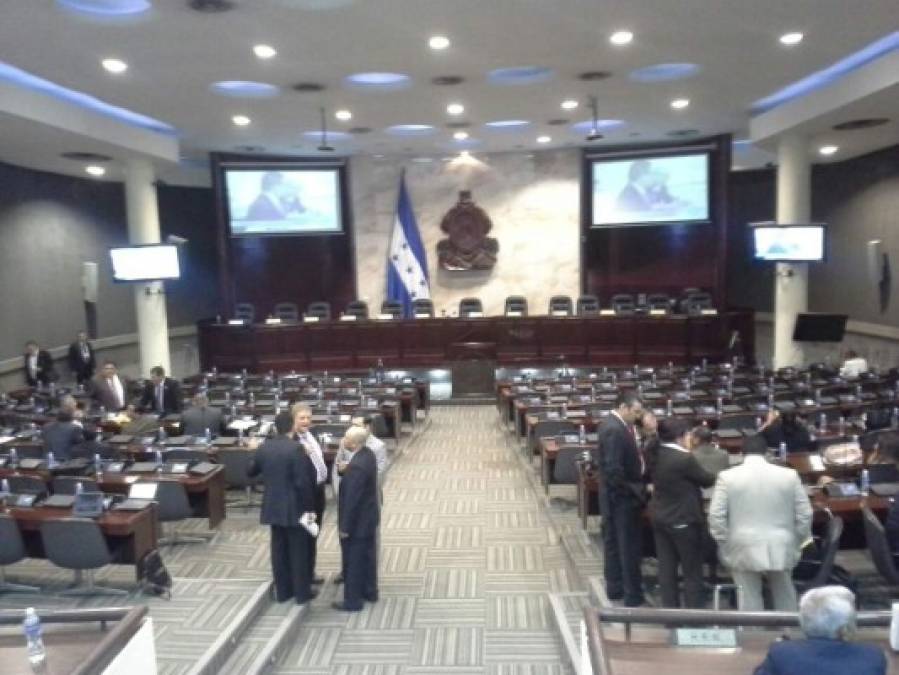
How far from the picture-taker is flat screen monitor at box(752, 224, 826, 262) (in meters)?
13.4

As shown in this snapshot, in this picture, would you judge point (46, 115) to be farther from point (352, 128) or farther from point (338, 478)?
point (338, 478)

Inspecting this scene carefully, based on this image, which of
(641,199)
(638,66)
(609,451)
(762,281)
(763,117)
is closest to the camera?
(609,451)

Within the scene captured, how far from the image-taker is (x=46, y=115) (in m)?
11.2

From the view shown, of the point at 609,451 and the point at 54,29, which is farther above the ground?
the point at 54,29

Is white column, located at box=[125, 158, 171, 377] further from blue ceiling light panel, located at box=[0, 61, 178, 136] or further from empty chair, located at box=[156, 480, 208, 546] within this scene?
empty chair, located at box=[156, 480, 208, 546]

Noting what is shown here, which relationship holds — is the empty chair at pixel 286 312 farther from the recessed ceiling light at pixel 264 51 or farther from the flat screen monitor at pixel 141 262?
the recessed ceiling light at pixel 264 51

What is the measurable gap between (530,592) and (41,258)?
14.2m

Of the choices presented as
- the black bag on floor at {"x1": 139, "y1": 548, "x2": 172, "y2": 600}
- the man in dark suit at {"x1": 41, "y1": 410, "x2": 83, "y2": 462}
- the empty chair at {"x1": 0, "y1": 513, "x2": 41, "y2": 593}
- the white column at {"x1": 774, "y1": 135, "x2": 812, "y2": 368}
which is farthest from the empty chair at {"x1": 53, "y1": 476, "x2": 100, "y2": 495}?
the white column at {"x1": 774, "y1": 135, "x2": 812, "y2": 368}

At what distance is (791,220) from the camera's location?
14266 mm

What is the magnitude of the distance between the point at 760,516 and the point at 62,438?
673 centimetres

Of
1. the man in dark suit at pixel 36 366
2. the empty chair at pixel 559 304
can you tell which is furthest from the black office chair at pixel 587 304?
the man in dark suit at pixel 36 366

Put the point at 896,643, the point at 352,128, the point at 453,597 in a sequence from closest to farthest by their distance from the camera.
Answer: the point at 896,643 < the point at 453,597 < the point at 352,128

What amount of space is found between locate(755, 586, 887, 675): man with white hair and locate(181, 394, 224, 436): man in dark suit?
7726 millimetres

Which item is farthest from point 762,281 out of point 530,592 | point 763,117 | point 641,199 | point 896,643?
point 896,643
